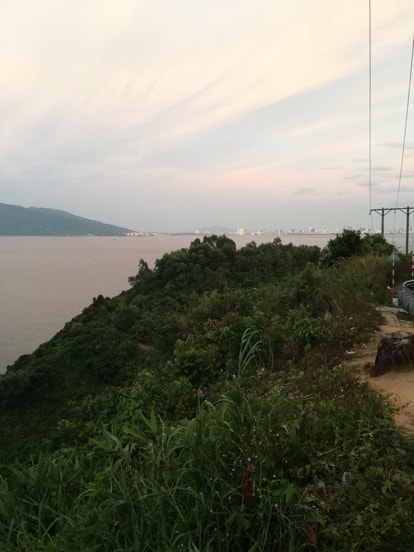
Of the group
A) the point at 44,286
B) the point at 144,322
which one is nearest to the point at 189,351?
the point at 144,322

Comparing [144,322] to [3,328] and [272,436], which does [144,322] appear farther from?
[3,328]

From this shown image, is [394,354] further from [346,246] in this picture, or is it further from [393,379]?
[346,246]

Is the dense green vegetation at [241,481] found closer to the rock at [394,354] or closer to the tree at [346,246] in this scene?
the rock at [394,354]

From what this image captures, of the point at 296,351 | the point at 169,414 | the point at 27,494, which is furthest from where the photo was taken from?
the point at 296,351

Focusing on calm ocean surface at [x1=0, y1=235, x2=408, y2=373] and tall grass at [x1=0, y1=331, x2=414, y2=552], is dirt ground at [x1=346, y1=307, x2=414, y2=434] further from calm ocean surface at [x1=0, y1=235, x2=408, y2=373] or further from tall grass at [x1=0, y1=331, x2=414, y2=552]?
calm ocean surface at [x1=0, y1=235, x2=408, y2=373]

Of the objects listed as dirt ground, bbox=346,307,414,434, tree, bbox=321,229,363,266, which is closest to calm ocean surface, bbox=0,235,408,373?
tree, bbox=321,229,363,266

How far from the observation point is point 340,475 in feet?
7.93

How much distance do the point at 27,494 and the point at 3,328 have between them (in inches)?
1277

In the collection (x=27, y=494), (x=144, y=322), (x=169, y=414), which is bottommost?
(x=144, y=322)

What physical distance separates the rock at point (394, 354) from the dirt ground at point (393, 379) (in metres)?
0.08

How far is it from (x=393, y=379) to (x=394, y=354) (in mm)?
346

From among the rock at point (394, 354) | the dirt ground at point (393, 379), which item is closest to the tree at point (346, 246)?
the dirt ground at point (393, 379)

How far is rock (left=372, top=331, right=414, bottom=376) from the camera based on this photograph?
4.73 meters

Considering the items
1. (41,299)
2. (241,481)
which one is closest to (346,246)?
(241,481)
